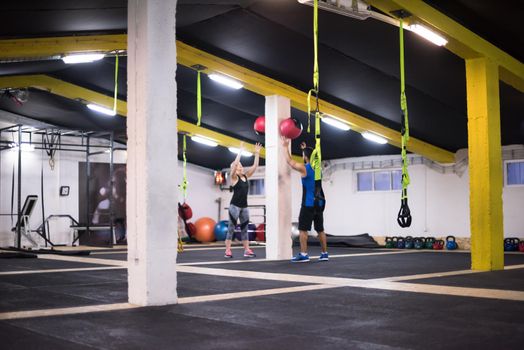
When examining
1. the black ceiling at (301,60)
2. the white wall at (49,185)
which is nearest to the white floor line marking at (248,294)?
the black ceiling at (301,60)

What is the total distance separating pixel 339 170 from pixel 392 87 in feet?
19.4

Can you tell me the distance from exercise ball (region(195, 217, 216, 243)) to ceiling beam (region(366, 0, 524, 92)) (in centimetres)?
1037

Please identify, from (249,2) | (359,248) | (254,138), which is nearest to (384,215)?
(359,248)

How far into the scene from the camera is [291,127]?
973cm

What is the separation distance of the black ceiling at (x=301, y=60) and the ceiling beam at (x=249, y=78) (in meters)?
0.15

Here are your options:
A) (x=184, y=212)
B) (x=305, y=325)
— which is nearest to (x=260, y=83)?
(x=305, y=325)

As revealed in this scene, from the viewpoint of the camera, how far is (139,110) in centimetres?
491

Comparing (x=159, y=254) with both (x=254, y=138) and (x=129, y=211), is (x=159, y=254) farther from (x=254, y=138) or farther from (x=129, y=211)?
(x=254, y=138)

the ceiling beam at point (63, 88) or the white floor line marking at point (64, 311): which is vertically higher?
the ceiling beam at point (63, 88)

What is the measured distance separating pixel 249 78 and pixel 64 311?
6.75 meters

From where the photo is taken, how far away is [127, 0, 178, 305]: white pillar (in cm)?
477

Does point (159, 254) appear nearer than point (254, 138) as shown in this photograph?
Yes

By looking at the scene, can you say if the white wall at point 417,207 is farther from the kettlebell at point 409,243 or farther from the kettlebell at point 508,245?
the kettlebell at point 409,243

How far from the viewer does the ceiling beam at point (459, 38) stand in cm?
717
